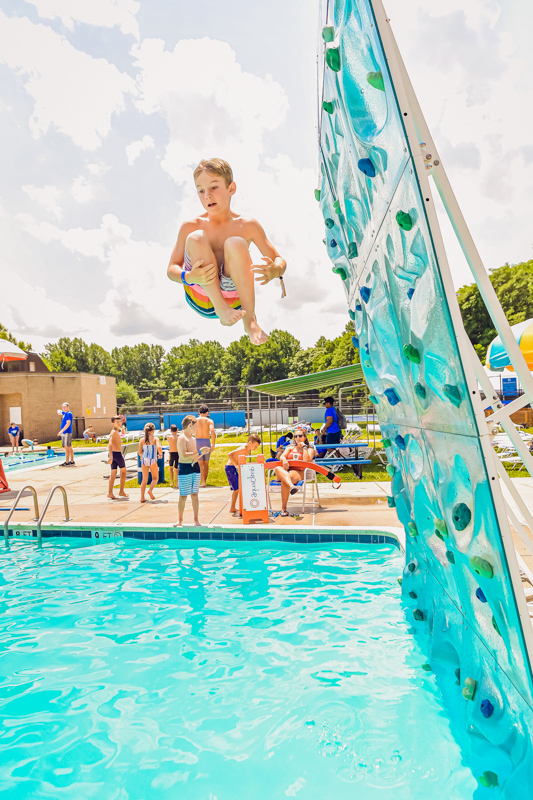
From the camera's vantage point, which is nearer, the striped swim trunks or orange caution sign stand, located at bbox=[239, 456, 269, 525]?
the striped swim trunks

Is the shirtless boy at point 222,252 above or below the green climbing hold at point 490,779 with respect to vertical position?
above

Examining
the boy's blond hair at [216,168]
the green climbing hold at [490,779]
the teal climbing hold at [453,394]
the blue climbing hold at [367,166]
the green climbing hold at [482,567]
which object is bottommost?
the green climbing hold at [490,779]

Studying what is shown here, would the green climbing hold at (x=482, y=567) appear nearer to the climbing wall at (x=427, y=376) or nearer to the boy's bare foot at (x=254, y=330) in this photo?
the climbing wall at (x=427, y=376)

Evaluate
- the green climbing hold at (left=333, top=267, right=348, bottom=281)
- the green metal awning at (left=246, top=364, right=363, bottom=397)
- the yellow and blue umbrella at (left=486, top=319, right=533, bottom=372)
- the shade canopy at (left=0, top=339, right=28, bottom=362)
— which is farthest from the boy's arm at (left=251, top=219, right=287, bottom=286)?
the shade canopy at (left=0, top=339, right=28, bottom=362)

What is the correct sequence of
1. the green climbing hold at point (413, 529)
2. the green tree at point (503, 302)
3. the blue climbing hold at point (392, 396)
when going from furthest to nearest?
the green tree at point (503, 302) → the green climbing hold at point (413, 529) → the blue climbing hold at point (392, 396)

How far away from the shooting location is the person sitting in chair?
26.2 feet

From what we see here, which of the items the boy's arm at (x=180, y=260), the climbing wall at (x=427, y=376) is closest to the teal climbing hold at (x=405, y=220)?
the climbing wall at (x=427, y=376)

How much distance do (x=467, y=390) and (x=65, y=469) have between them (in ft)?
A: 48.5

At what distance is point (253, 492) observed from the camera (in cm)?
750

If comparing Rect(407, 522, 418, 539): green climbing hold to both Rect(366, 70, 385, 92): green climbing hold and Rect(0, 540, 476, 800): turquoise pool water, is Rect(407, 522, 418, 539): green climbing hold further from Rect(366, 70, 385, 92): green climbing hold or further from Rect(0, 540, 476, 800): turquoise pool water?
Rect(366, 70, 385, 92): green climbing hold

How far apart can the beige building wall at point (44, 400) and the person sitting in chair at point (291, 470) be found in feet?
68.8

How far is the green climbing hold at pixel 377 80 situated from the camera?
1.69 m

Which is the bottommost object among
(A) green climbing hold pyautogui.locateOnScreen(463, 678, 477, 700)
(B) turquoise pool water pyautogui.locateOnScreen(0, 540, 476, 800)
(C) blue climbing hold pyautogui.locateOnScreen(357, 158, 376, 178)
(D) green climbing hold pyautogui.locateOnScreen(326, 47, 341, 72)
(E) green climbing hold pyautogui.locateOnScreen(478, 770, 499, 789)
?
(B) turquoise pool water pyautogui.locateOnScreen(0, 540, 476, 800)

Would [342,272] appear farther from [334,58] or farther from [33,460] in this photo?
[33,460]
